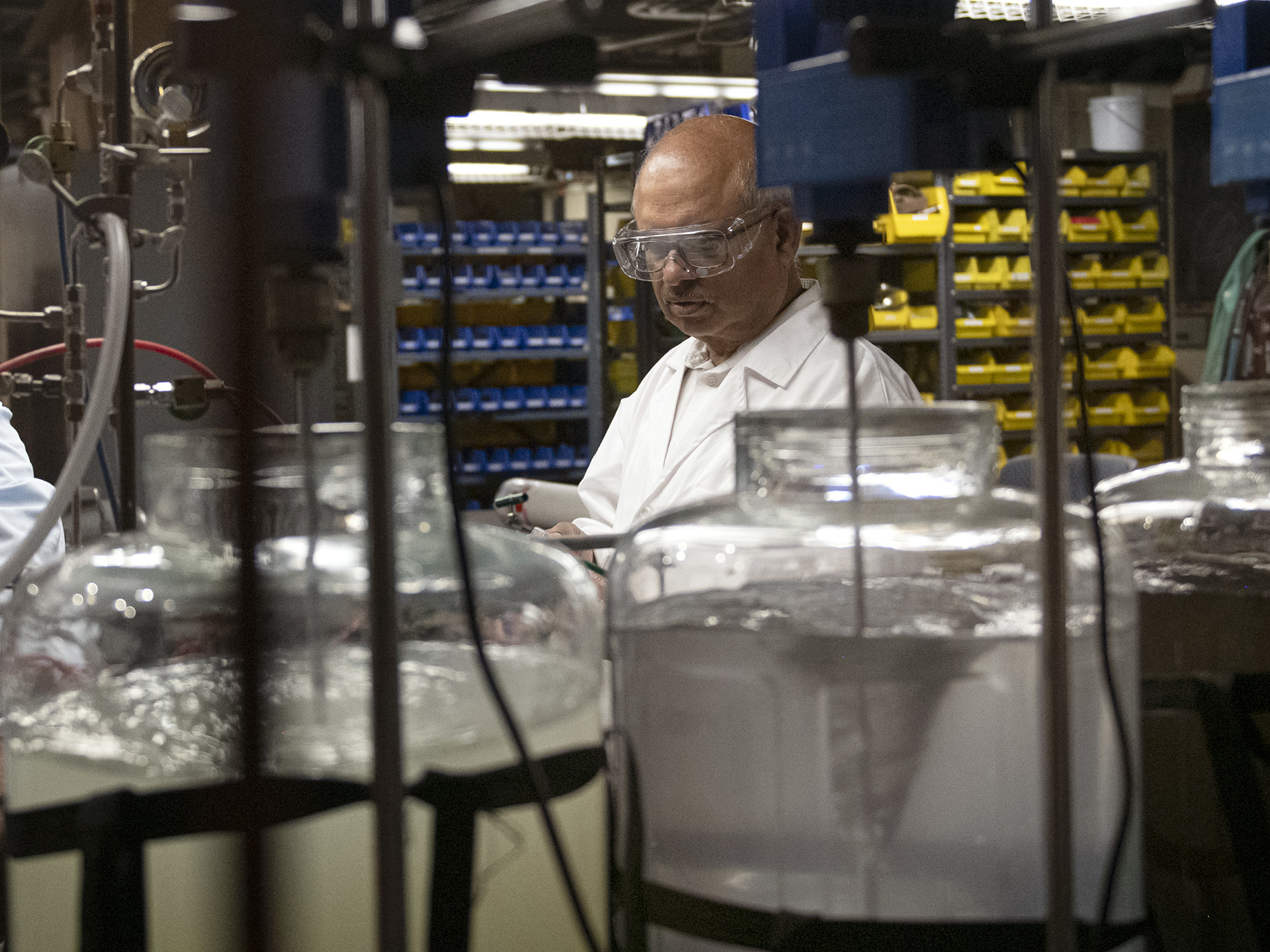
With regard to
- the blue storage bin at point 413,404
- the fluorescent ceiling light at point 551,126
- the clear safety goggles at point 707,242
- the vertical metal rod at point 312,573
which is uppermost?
the fluorescent ceiling light at point 551,126

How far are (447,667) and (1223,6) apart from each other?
538 mm

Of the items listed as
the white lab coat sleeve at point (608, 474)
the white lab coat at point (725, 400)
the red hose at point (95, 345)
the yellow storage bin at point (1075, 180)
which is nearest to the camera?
the red hose at point (95, 345)

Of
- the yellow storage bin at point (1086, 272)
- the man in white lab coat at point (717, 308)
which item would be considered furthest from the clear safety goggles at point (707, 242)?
the yellow storage bin at point (1086, 272)

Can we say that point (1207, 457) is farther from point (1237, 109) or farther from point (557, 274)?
point (557, 274)

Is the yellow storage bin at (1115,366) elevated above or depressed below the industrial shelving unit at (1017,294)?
below

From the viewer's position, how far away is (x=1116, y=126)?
6.90 meters

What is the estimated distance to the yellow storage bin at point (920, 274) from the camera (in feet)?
21.5

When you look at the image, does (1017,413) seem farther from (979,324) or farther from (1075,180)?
(1075,180)

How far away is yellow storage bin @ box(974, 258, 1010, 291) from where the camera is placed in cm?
656

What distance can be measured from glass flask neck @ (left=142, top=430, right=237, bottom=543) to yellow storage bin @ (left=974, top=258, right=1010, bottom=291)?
6224mm

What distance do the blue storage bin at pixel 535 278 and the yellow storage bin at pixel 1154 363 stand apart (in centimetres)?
318

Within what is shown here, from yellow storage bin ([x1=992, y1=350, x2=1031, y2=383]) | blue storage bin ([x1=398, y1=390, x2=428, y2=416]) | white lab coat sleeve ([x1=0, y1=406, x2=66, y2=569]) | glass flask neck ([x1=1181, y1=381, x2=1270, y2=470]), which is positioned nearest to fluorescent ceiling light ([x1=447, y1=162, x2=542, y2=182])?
blue storage bin ([x1=398, y1=390, x2=428, y2=416])

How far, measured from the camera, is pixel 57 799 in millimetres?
667

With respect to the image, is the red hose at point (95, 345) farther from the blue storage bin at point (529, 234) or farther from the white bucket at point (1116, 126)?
the white bucket at point (1116, 126)
